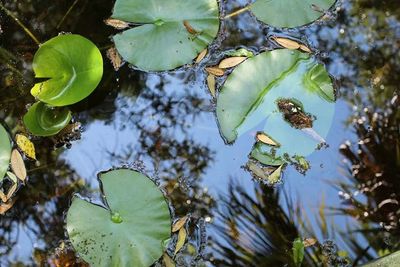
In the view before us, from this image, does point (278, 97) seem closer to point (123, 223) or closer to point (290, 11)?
point (290, 11)

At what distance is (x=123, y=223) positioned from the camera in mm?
1802

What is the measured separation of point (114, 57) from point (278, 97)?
2.16 ft

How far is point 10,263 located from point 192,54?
1.10m

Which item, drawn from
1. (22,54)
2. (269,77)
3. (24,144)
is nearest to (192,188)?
(269,77)

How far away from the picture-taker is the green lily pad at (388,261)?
1832 mm

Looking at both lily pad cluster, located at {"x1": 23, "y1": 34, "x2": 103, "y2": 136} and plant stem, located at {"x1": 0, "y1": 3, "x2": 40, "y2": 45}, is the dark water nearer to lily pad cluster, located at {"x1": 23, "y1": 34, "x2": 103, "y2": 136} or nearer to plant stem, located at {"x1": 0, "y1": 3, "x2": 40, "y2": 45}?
plant stem, located at {"x1": 0, "y1": 3, "x2": 40, "y2": 45}

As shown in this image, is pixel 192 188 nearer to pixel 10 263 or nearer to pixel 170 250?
pixel 170 250

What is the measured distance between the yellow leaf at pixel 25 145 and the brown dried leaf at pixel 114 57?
0.45 metres

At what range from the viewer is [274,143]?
188 centimetres

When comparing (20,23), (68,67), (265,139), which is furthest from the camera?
(20,23)

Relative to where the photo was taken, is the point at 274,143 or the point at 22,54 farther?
the point at 22,54


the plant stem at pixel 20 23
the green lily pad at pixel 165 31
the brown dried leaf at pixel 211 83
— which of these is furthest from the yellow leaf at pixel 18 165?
the brown dried leaf at pixel 211 83

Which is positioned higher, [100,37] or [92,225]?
[100,37]

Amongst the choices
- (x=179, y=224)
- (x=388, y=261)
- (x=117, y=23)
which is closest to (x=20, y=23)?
(x=117, y=23)
